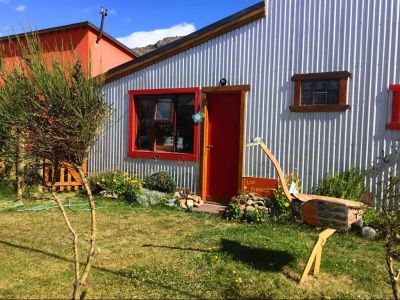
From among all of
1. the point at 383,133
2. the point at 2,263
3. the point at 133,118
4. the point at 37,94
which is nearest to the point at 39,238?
the point at 2,263

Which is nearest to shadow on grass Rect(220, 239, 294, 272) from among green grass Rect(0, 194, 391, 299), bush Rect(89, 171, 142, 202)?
green grass Rect(0, 194, 391, 299)

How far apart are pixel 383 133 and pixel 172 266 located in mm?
4664

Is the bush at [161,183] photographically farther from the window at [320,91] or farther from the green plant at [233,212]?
the window at [320,91]

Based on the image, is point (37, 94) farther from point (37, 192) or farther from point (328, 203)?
point (37, 192)

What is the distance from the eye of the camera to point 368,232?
6.71 meters

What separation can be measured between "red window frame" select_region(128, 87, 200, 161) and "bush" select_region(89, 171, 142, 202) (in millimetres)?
675

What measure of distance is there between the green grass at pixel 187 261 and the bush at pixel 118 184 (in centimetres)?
195

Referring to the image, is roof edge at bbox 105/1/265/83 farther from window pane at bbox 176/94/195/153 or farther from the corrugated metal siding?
window pane at bbox 176/94/195/153

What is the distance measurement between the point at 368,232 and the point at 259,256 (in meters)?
2.21

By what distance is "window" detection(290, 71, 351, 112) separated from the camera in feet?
26.2

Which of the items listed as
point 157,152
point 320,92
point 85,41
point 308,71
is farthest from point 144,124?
point 85,41

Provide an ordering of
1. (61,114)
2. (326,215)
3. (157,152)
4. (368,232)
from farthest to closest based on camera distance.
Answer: (157,152), (368,232), (326,215), (61,114)

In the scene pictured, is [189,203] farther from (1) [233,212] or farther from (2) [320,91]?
(2) [320,91]

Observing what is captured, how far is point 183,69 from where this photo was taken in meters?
10.0
